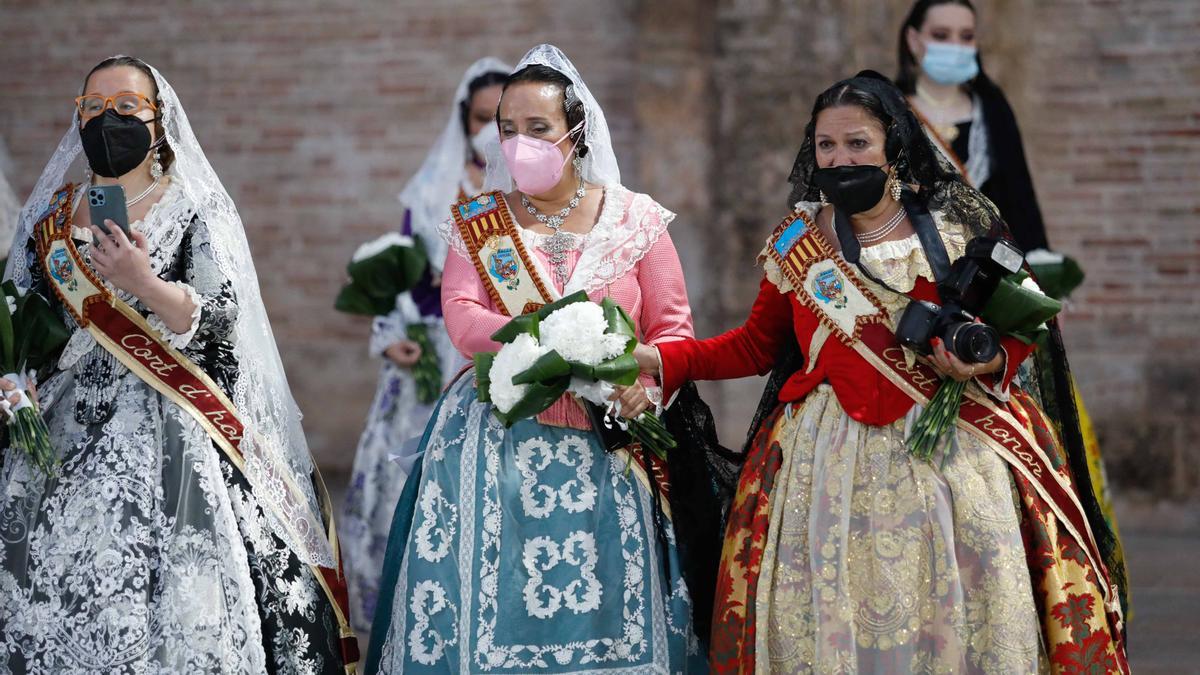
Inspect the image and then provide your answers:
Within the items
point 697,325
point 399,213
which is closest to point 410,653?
point 697,325

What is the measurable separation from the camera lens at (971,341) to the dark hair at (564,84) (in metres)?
1.21

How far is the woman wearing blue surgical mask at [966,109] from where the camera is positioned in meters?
5.85

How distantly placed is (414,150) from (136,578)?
4879 millimetres

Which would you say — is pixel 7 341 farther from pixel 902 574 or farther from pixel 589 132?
pixel 902 574

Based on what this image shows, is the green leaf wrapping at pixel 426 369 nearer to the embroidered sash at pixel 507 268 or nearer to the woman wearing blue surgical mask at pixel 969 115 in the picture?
the embroidered sash at pixel 507 268

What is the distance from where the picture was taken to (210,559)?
3.93 meters

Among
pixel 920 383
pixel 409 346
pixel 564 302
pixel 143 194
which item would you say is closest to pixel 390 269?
pixel 409 346

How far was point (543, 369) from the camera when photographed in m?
3.83

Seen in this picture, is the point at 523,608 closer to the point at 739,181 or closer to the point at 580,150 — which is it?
the point at 580,150

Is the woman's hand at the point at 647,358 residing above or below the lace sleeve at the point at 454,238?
below

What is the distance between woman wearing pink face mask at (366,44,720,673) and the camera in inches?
157

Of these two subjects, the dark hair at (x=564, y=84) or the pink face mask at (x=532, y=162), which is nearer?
the pink face mask at (x=532, y=162)

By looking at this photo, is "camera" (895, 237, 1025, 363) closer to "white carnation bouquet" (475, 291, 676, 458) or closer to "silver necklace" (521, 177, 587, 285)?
"white carnation bouquet" (475, 291, 676, 458)

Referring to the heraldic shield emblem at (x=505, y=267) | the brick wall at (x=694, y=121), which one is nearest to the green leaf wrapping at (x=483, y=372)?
the heraldic shield emblem at (x=505, y=267)
